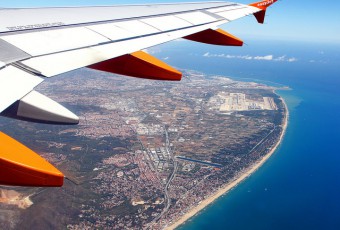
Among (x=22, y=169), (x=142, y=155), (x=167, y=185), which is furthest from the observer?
(x=142, y=155)

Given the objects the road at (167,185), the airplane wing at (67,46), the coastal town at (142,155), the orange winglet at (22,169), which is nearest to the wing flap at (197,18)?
the airplane wing at (67,46)

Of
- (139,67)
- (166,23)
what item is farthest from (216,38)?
(139,67)

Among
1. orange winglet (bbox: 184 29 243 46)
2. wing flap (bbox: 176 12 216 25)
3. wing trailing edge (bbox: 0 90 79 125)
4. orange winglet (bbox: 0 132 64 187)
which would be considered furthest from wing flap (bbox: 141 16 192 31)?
orange winglet (bbox: 0 132 64 187)

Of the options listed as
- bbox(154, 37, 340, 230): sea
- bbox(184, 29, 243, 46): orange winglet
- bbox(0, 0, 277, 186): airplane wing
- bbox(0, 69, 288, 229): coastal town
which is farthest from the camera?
bbox(154, 37, 340, 230): sea

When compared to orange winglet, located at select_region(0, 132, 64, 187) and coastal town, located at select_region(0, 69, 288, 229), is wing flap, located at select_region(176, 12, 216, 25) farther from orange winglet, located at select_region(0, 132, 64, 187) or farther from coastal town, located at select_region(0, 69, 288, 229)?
orange winglet, located at select_region(0, 132, 64, 187)

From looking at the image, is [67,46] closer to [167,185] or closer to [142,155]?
[167,185]

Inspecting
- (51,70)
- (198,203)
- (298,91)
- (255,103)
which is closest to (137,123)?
(198,203)

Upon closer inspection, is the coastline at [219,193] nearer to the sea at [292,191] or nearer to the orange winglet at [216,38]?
the sea at [292,191]
